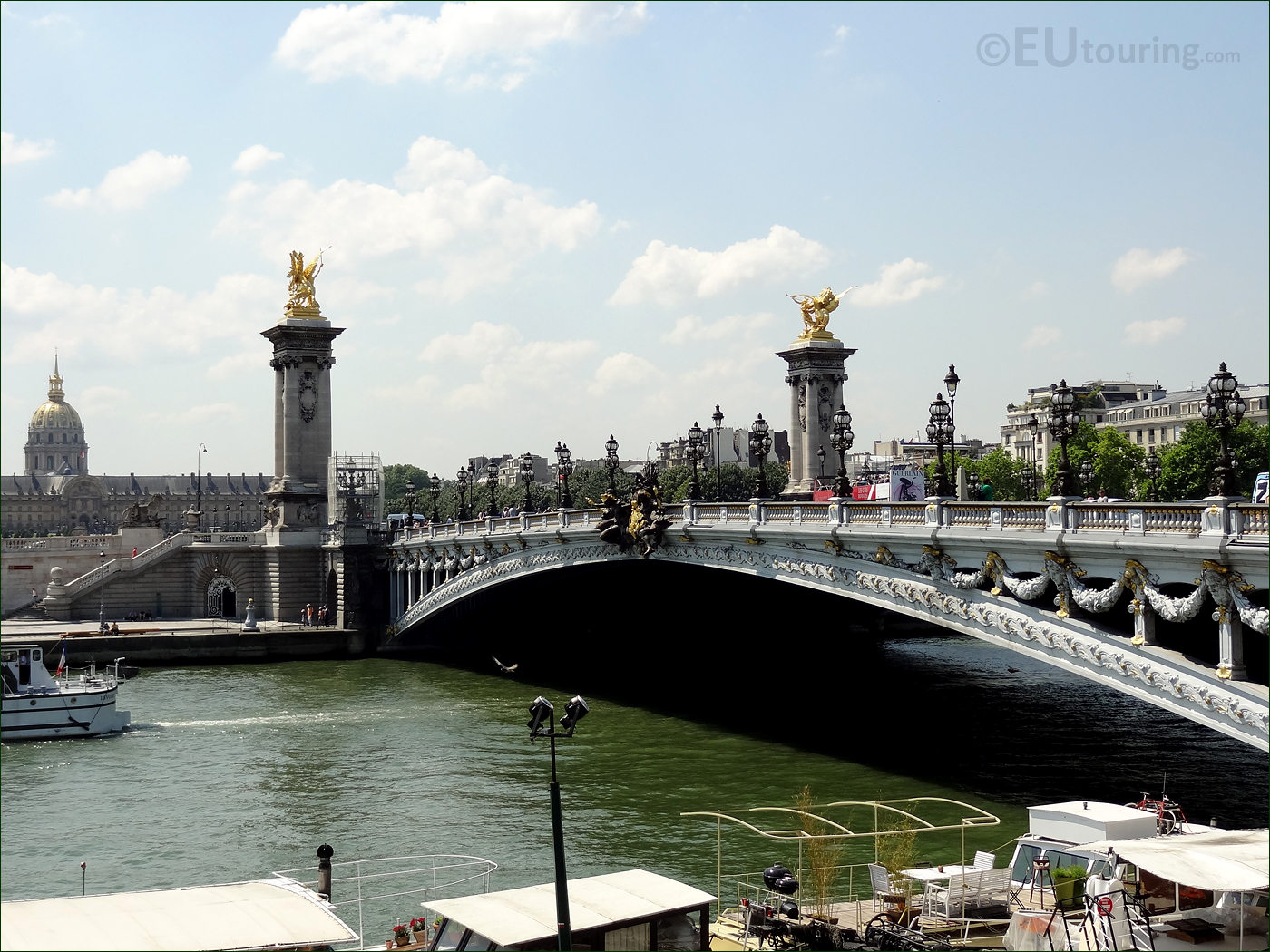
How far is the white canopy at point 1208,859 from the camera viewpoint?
1688cm

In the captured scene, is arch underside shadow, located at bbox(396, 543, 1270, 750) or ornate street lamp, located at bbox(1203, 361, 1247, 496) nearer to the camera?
ornate street lamp, located at bbox(1203, 361, 1247, 496)

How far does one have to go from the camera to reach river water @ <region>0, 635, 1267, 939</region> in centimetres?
2780

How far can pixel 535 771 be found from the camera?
35938 millimetres

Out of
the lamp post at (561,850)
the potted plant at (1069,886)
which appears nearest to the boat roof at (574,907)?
the lamp post at (561,850)

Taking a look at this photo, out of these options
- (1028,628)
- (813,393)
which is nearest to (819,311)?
(813,393)

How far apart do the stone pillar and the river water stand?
28841mm

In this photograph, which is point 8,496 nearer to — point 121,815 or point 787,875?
point 121,815

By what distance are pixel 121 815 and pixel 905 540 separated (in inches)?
706

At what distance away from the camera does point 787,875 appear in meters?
19.3

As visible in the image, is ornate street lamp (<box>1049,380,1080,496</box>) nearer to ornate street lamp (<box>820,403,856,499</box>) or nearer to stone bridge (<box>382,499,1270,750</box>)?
stone bridge (<box>382,499,1270,750</box>)

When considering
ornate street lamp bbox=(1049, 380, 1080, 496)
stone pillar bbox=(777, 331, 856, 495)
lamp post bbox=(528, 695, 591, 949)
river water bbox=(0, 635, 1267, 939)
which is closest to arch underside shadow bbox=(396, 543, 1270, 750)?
ornate street lamp bbox=(1049, 380, 1080, 496)

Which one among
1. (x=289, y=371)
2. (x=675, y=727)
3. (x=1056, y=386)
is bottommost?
(x=675, y=727)

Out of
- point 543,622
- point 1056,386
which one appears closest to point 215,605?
point 543,622

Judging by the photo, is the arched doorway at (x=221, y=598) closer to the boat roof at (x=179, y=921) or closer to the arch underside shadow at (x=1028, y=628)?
the arch underside shadow at (x=1028, y=628)
